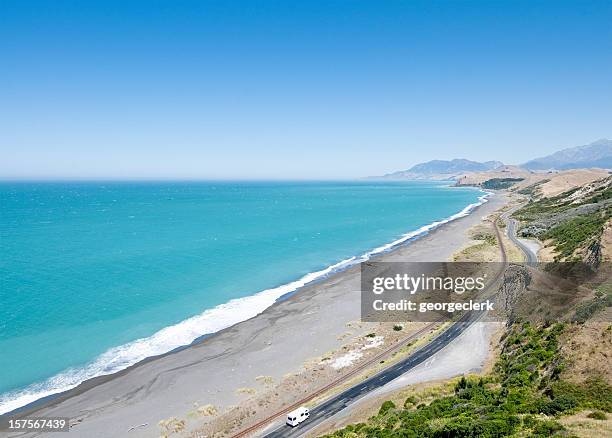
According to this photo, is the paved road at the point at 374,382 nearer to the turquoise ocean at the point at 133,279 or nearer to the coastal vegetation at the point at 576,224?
the turquoise ocean at the point at 133,279

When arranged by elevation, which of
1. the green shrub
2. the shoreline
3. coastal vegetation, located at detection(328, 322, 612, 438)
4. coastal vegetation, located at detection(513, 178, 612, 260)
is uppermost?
coastal vegetation, located at detection(513, 178, 612, 260)

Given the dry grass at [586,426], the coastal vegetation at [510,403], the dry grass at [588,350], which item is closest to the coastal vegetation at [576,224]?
the dry grass at [588,350]

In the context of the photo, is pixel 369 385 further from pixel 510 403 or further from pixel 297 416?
pixel 510 403

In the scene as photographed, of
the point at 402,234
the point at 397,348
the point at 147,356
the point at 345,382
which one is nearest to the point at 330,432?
the point at 345,382

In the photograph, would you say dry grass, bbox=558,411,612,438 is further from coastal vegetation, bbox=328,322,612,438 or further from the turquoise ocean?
the turquoise ocean

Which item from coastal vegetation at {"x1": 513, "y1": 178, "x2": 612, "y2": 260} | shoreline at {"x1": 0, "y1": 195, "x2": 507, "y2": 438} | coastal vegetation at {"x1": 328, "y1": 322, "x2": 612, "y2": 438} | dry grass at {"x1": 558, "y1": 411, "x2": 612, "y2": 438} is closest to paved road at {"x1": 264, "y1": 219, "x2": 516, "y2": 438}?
coastal vegetation at {"x1": 328, "y1": 322, "x2": 612, "y2": 438}

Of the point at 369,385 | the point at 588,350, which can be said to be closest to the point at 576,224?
the point at 588,350
